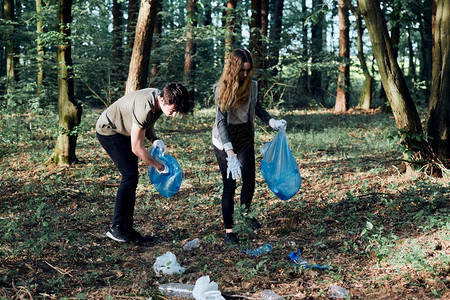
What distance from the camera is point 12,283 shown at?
306 cm

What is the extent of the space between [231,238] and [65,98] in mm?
4876

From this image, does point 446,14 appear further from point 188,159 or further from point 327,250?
point 188,159

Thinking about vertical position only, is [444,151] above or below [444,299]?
above

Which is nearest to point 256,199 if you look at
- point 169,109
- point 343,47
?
point 169,109

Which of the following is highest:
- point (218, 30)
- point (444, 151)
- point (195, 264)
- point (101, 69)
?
point (218, 30)

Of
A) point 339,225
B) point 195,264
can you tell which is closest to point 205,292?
point 195,264

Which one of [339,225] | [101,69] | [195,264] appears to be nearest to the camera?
[195,264]

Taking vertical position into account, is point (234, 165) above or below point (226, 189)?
above

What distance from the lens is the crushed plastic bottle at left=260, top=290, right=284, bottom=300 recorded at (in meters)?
2.97

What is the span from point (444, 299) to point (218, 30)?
8371 millimetres

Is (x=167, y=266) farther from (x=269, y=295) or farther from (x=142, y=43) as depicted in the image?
(x=142, y=43)

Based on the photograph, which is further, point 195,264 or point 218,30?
point 218,30

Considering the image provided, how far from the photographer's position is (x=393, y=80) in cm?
559

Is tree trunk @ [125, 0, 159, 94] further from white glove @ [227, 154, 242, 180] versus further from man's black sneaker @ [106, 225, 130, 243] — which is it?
white glove @ [227, 154, 242, 180]
